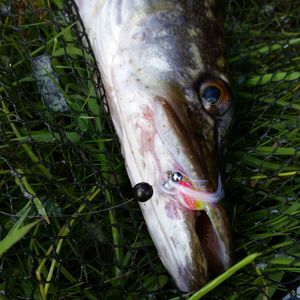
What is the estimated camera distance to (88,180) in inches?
79.0

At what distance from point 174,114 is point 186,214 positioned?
34 centimetres

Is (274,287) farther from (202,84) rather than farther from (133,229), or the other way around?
(202,84)

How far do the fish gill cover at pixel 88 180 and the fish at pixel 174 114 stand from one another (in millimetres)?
99

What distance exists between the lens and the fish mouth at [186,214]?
162cm

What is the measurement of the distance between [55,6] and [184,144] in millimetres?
1063

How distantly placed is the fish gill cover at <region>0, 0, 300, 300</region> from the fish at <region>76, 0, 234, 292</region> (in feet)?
0.32

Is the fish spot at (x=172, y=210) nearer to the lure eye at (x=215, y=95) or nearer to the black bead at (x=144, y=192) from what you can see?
the black bead at (x=144, y=192)

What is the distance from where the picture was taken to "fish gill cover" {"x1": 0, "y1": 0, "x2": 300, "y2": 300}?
178 centimetres

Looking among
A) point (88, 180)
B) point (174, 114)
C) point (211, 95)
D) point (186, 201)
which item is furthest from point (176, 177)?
point (88, 180)

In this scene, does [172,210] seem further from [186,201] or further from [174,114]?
[174,114]

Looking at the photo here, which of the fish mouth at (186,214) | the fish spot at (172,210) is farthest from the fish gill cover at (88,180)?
the fish spot at (172,210)

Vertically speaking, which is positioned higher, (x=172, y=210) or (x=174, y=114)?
(x=174, y=114)

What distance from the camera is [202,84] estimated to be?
1.85 meters

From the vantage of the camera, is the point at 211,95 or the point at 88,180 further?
the point at 88,180
